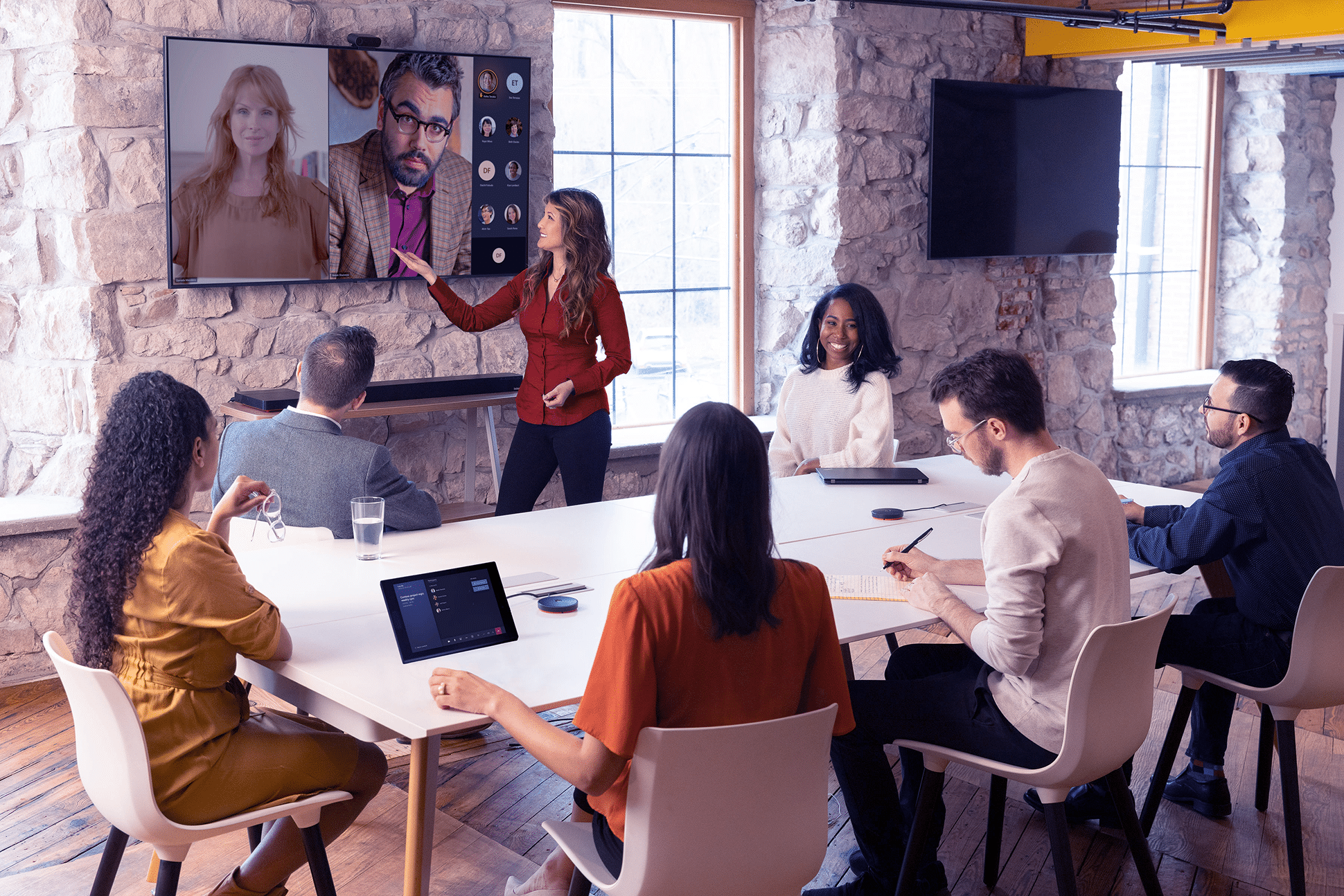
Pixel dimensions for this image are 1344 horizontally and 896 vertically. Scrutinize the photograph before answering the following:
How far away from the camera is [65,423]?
3.96 metres

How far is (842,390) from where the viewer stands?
13.0 feet

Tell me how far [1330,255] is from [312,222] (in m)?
5.71

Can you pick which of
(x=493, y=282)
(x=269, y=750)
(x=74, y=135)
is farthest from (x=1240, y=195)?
(x=269, y=750)

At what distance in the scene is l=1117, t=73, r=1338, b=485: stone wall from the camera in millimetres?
6707

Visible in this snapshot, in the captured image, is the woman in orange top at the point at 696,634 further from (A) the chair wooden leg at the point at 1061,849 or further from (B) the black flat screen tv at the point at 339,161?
(B) the black flat screen tv at the point at 339,161

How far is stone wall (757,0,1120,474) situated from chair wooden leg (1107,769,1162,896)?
3156 mm

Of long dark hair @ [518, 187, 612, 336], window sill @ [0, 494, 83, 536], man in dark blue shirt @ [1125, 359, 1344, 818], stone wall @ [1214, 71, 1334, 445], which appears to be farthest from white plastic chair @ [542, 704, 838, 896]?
stone wall @ [1214, 71, 1334, 445]

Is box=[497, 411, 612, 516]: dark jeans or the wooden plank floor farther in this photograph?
box=[497, 411, 612, 516]: dark jeans

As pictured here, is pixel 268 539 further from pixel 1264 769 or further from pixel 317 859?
pixel 1264 769

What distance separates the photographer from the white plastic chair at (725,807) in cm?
171

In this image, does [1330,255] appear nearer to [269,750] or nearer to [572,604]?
[572,604]

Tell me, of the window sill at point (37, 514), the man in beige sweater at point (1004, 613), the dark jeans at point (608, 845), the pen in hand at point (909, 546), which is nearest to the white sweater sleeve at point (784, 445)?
the pen in hand at point (909, 546)

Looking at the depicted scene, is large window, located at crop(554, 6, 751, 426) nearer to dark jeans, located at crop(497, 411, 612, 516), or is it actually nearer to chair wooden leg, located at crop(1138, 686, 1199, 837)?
dark jeans, located at crop(497, 411, 612, 516)

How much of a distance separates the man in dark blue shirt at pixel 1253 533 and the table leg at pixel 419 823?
1.63m
